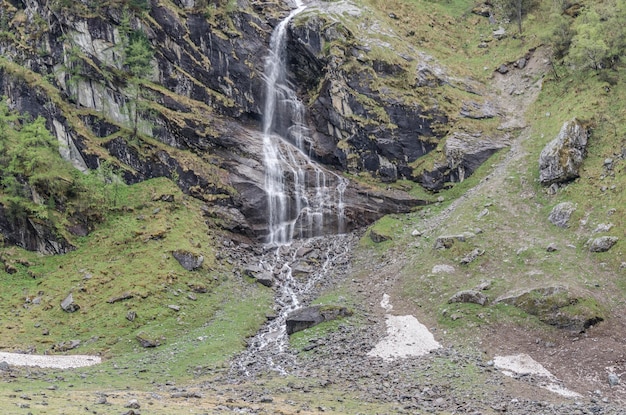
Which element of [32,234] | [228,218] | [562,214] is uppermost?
[562,214]

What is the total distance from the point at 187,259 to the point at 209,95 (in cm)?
2338

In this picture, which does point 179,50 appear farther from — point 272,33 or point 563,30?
point 563,30

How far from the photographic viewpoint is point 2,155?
144ft

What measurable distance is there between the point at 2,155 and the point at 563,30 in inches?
2399

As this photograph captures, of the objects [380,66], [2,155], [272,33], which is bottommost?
[2,155]

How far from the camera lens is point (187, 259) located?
41469mm

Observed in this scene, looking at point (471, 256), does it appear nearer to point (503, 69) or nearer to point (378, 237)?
point (378, 237)

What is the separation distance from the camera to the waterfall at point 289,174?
5112 cm

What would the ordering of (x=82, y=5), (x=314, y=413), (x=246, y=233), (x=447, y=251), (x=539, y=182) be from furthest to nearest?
(x=82, y=5), (x=246, y=233), (x=539, y=182), (x=447, y=251), (x=314, y=413)

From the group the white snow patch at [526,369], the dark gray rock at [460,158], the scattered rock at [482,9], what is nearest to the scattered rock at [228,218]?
the dark gray rock at [460,158]

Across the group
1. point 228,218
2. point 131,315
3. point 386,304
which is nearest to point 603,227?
point 386,304

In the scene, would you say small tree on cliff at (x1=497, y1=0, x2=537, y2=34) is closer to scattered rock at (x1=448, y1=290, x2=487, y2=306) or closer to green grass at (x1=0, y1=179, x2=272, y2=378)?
scattered rock at (x1=448, y1=290, x2=487, y2=306)

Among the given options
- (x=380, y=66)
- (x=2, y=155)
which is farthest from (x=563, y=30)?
(x=2, y=155)

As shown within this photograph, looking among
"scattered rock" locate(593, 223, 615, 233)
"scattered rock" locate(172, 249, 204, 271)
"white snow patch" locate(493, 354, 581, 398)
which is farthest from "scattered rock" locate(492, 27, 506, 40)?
"white snow patch" locate(493, 354, 581, 398)
